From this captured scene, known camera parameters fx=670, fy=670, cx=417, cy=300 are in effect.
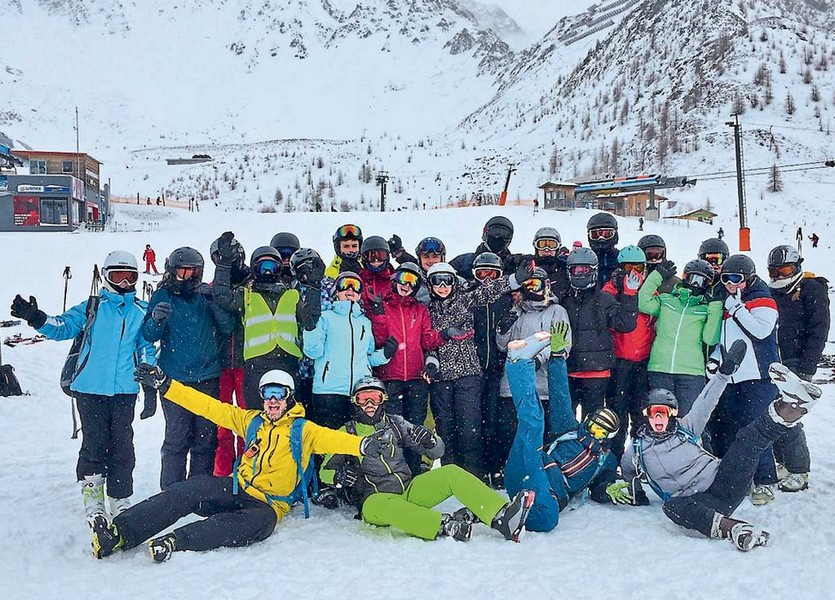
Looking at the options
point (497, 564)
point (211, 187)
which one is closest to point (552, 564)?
point (497, 564)

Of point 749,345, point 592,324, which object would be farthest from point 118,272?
point 749,345

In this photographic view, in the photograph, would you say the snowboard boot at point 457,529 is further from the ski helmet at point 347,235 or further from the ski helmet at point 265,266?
the ski helmet at point 347,235

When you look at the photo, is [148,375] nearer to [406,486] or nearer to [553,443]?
[406,486]

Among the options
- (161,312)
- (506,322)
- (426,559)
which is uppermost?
(161,312)

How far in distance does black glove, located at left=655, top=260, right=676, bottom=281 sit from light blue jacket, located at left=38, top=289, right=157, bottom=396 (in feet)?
12.6

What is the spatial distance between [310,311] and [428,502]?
1492mm

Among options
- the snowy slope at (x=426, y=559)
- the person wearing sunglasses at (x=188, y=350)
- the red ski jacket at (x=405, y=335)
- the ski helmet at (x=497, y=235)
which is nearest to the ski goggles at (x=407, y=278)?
the red ski jacket at (x=405, y=335)

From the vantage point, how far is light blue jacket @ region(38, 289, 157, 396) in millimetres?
4391

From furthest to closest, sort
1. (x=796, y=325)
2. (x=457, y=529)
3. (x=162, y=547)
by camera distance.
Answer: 1. (x=796, y=325)
2. (x=457, y=529)
3. (x=162, y=547)

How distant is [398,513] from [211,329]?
6.22 ft

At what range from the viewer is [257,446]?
13.8ft

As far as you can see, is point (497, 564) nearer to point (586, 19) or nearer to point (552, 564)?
point (552, 564)

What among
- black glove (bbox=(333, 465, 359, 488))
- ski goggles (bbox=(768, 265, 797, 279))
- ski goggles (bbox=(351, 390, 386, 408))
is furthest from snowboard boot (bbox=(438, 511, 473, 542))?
ski goggles (bbox=(768, 265, 797, 279))

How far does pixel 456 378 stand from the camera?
4.88m
